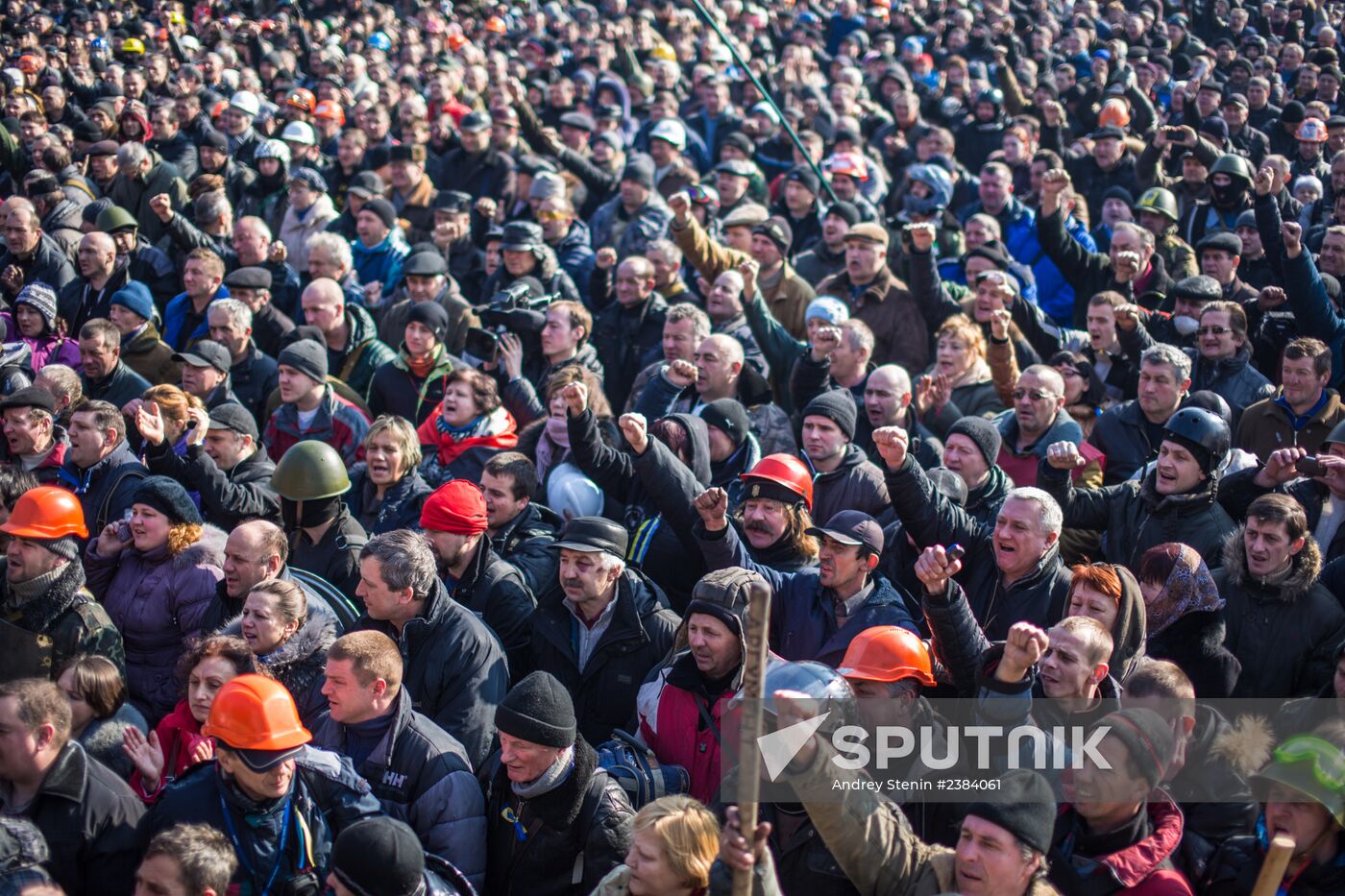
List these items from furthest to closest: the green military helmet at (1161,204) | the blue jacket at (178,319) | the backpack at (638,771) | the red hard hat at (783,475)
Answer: the green military helmet at (1161,204) → the blue jacket at (178,319) → the red hard hat at (783,475) → the backpack at (638,771)

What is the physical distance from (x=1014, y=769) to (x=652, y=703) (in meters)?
1.54

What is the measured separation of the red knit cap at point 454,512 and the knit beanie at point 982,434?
2317 mm

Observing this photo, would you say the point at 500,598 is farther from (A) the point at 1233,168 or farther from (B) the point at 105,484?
(A) the point at 1233,168

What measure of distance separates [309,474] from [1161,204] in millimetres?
6991

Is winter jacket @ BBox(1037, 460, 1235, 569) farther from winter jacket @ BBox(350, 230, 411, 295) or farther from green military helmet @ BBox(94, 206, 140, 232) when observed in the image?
green military helmet @ BBox(94, 206, 140, 232)

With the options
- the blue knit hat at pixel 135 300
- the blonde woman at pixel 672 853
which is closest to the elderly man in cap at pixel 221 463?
the blue knit hat at pixel 135 300

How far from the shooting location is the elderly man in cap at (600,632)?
17.8 feet

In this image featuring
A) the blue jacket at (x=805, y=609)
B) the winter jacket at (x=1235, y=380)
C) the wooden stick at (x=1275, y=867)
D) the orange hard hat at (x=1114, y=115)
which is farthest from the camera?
the orange hard hat at (x=1114, y=115)

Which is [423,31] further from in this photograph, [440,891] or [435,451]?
[440,891]

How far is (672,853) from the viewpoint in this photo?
378 centimetres

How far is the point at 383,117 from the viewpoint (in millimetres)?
13523

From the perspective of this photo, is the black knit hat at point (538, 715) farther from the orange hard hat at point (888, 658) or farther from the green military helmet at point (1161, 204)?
the green military helmet at point (1161, 204)

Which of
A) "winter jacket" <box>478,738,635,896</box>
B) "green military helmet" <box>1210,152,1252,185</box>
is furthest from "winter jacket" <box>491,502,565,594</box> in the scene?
"green military helmet" <box>1210,152,1252,185</box>

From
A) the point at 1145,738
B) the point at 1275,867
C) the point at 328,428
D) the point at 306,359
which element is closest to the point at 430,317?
the point at 306,359
